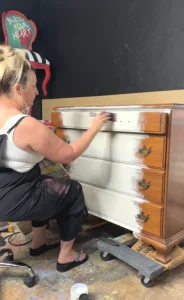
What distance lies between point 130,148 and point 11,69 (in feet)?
2.38

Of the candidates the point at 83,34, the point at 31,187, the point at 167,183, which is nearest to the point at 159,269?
the point at 167,183

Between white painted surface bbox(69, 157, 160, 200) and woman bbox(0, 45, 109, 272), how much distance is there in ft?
0.88

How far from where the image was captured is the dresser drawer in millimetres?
1317

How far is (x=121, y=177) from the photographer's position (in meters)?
1.56

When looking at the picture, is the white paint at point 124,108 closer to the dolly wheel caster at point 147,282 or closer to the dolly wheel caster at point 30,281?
the dolly wheel caster at point 147,282

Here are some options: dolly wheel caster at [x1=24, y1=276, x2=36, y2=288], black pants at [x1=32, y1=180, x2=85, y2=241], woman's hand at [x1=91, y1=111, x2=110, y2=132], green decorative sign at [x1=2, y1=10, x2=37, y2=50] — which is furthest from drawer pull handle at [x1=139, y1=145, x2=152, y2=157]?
green decorative sign at [x1=2, y1=10, x2=37, y2=50]

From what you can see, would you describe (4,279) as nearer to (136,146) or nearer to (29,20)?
(136,146)

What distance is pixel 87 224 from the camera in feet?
6.73

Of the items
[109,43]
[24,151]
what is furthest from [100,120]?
[109,43]

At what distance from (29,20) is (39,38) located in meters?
0.32

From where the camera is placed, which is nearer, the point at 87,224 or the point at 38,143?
the point at 38,143

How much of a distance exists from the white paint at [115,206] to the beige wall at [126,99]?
2.61 feet

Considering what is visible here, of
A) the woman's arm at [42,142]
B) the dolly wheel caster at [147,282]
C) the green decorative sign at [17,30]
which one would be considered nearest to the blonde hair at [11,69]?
Answer: the woman's arm at [42,142]

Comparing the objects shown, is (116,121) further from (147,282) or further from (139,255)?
(147,282)
